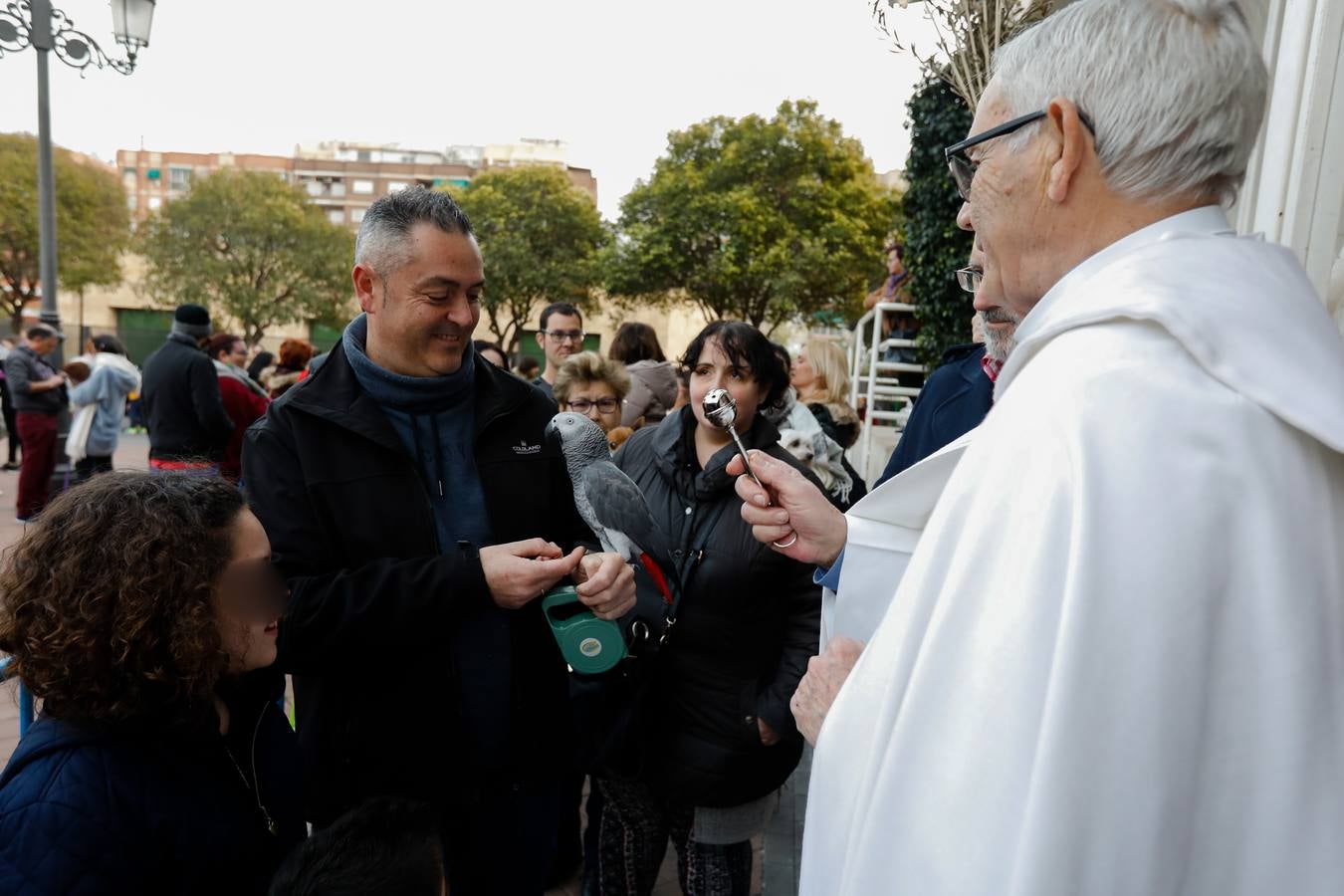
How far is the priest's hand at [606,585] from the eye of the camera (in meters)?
1.91

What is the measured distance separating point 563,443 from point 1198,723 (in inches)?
63.4

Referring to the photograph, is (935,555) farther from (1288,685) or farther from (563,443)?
(563,443)

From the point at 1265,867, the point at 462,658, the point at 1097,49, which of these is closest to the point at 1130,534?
the point at 1265,867

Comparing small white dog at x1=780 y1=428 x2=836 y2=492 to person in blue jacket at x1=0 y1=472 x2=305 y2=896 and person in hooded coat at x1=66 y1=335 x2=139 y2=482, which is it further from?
person in hooded coat at x1=66 y1=335 x2=139 y2=482

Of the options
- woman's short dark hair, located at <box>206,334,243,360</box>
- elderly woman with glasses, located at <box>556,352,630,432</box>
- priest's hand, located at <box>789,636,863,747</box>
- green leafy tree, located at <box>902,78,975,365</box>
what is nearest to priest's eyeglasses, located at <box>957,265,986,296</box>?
priest's hand, located at <box>789,636,863,747</box>

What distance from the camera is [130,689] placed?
1.46 metres

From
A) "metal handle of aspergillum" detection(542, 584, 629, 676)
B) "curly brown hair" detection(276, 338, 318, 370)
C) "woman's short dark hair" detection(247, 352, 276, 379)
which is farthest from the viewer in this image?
"woman's short dark hair" detection(247, 352, 276, 379)

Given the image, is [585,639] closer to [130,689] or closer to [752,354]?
[130,689]

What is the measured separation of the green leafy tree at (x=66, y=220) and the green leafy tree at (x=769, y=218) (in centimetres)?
2069

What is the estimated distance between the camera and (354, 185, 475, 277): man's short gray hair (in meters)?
2.10

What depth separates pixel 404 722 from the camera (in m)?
2.04

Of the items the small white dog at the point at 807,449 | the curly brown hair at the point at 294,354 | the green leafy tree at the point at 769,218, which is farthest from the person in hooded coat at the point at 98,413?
the green leafy tree at the point at 769,218

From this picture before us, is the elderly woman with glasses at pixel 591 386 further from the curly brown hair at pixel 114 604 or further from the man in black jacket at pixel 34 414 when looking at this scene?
the man in black jacket at pixel 34 414

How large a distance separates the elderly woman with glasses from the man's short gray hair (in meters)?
1.96
